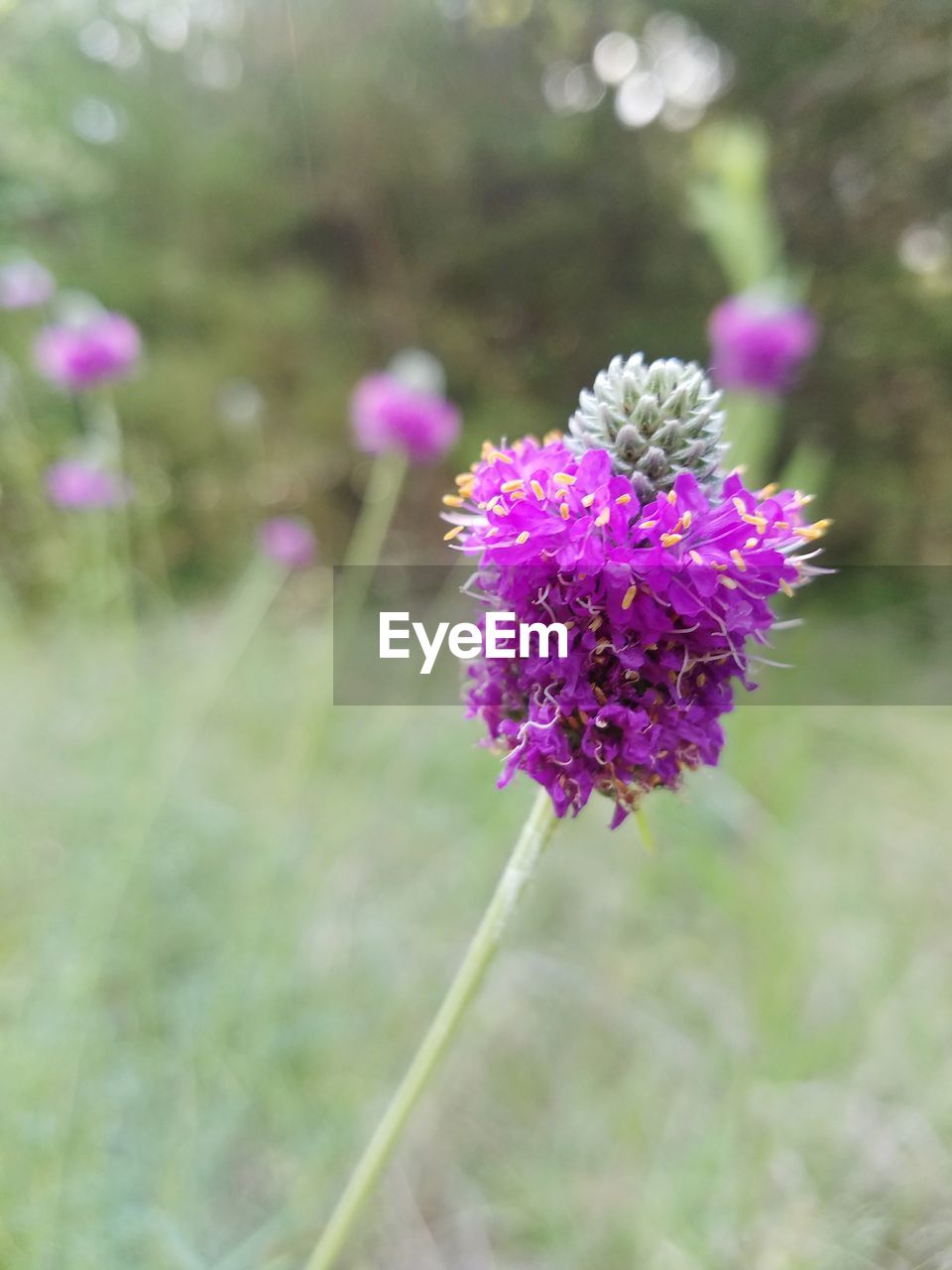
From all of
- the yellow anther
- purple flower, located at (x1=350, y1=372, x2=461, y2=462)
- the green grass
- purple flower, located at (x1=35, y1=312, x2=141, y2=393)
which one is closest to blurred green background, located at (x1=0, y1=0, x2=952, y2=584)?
purple flower, located at (x1=35, y1=312, x2=141, y2=393)

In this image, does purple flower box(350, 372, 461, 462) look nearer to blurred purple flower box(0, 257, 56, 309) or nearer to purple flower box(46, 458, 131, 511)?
purple flower box(46, 458, 131, 511)

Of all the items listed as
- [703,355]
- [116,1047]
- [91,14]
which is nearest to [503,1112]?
[116,1047]

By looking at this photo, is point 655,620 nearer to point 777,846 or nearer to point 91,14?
point 777,846

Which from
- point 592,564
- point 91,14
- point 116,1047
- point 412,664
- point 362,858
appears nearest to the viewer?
point 592,564

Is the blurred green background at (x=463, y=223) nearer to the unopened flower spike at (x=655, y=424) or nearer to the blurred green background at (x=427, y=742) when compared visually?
the blurred green background at (x=427, y=742)

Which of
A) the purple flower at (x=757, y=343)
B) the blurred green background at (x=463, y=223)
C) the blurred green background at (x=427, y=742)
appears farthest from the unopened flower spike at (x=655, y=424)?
the blurred green background at (x=463, y=223)

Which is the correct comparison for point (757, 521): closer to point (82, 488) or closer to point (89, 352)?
point (89, 352)
